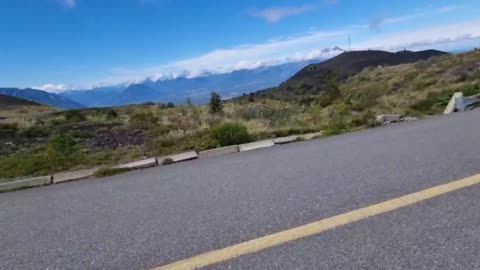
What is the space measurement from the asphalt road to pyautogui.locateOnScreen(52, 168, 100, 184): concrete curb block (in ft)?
1.50

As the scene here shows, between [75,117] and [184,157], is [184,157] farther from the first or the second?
[75,117]

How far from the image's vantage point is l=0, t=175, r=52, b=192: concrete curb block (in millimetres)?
6351

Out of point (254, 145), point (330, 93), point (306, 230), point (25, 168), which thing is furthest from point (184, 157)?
point (330, 93)

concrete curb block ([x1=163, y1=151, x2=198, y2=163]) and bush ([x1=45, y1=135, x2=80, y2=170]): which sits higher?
bush ([x1=45, y1=135, x2=80, y2=170])

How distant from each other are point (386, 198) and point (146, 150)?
6215 mm

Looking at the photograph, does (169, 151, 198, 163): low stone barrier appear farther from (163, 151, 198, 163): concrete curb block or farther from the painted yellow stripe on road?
the painted yellow stripe on road

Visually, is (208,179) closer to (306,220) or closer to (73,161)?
(306,220)

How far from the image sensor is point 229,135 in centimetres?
886

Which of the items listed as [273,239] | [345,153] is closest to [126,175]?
[345,153]

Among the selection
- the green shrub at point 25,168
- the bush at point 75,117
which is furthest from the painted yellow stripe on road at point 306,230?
the bush at point 75,117

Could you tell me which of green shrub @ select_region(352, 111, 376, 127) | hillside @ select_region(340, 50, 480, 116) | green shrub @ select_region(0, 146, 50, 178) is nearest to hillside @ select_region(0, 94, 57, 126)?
green shrub @ select_region(0, 146, 50, 178)

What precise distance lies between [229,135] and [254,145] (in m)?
0.80

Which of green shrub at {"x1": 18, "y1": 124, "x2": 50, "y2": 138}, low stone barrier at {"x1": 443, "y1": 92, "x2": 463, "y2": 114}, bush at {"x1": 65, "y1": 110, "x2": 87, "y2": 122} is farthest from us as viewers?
bush at {"x1": 65, "y1": 110, "x2": 87, "y2": 122}

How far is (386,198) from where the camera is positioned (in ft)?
12.4
